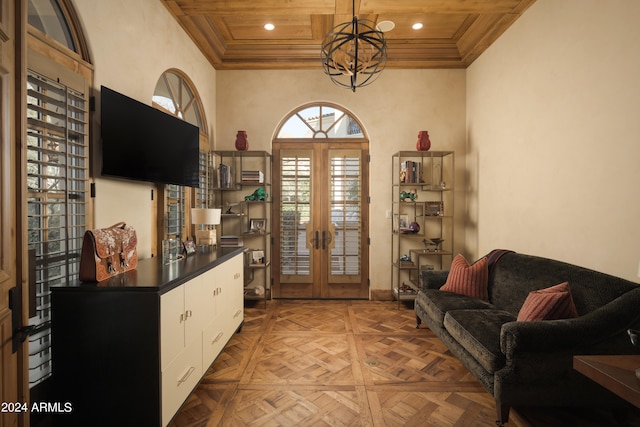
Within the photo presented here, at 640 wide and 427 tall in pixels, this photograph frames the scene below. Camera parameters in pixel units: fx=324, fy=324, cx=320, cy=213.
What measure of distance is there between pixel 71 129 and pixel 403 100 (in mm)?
3794

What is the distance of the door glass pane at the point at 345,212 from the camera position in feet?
14.8

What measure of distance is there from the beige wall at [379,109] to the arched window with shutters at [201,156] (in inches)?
26.6

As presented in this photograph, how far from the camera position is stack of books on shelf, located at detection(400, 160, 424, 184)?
4.20m

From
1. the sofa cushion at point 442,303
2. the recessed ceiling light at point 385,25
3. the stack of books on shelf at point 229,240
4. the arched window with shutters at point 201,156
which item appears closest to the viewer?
the sofa cushion at point 442,303

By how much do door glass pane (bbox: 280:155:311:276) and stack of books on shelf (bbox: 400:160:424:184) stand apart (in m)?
1.28

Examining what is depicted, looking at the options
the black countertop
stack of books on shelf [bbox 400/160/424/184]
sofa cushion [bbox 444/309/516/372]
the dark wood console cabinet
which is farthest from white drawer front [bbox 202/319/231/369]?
stack of books on shelf [bbox 400/160/424/184]

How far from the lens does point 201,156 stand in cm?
398

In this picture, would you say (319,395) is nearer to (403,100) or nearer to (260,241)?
(260,241)

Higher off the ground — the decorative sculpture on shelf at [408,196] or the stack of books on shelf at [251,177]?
the stack of books on shelf at [251,177]

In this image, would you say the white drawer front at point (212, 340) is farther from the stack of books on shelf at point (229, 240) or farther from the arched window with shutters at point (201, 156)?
the stack of books on shelf at point (229, 240)

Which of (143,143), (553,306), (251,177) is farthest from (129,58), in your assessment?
(553,306)

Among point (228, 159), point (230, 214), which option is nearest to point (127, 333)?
point (230, 214)

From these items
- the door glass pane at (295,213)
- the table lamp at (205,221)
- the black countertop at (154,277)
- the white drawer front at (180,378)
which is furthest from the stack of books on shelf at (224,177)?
the white drawer front at (180,378)

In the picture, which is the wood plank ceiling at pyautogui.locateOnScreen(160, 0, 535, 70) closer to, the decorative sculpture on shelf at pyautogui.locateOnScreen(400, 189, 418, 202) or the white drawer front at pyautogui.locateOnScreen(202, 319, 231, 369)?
the decorative sculpture on shelf at pyautogui.locateOnScreen(400, 189, 418, 202)
